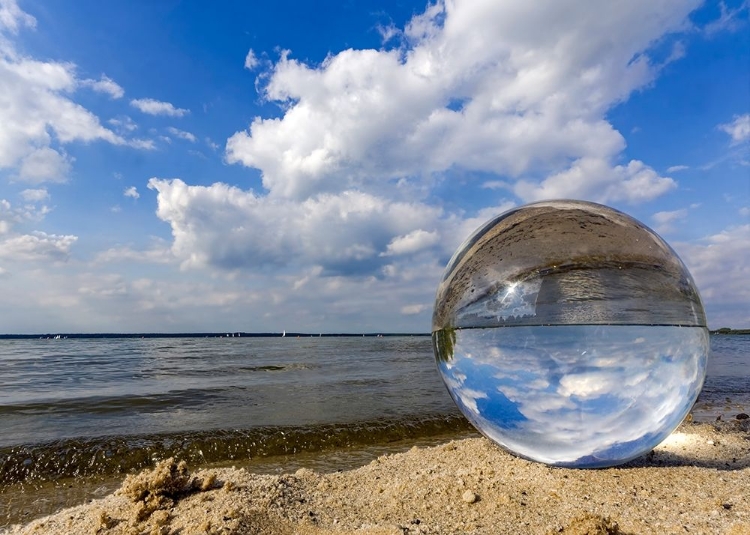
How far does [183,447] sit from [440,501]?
4093 millimetres

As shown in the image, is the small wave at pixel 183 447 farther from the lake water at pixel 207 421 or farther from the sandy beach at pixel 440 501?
the sandy beach at pixel 440 501

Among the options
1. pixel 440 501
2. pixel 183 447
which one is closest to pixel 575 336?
pixel 440 501

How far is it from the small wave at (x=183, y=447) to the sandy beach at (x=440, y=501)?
194 cm

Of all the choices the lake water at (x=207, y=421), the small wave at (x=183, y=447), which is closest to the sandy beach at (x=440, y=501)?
the lake water at (x=207, y=421)

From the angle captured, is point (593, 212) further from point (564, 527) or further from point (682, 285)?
point (564, 527)

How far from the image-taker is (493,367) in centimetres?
276

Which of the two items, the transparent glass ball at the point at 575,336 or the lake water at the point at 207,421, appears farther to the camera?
the lake water at the point at 207,421

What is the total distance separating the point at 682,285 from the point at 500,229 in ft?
3.87

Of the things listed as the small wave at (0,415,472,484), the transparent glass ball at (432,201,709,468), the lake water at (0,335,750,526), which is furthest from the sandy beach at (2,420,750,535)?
the small wave at (0,415,472,484)

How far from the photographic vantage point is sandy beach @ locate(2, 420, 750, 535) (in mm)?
2502

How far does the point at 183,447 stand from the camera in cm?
572

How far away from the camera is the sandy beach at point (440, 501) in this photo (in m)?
2.50

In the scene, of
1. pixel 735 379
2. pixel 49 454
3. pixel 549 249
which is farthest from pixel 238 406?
→ pixel 735 379

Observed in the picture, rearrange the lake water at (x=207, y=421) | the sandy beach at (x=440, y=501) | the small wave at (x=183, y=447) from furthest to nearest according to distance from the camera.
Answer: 1. the lake water at (x=207, y=421)
2. the small wave at (x=183, y=447)
3. the sandy beach at (x=440, y=501)
